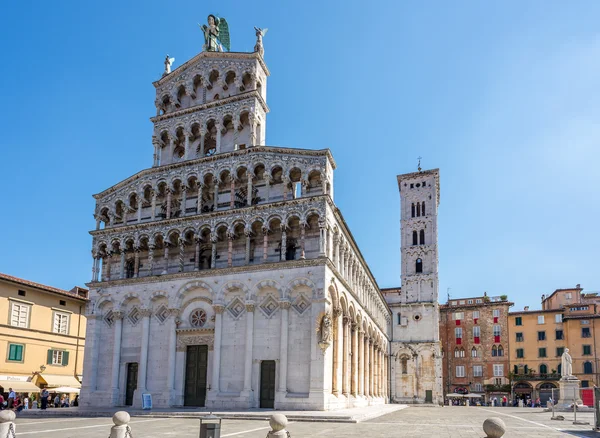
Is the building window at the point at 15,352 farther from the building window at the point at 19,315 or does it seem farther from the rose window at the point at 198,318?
the rose window at the point at 198,318

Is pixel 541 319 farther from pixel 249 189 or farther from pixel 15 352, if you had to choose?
pixel 15 352

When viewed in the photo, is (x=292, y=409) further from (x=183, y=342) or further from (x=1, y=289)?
(x=1, y=289)

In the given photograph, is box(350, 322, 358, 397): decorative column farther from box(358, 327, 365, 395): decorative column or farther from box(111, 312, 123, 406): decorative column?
box(111, 312, 123, 406): decorative column

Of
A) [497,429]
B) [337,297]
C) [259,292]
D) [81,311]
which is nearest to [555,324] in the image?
[337,297]

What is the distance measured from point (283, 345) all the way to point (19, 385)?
20.0 metres

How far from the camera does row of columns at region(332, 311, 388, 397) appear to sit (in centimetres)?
3321

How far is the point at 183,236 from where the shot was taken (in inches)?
1387

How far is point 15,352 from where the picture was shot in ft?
128

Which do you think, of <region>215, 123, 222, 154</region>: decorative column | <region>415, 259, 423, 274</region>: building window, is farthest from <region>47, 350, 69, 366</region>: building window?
<region>415, 259, 423, 274</region>: building window

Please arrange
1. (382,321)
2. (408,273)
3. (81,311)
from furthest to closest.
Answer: (408,273), (382,321), (81,311)

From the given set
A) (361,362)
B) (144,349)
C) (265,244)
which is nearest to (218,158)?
(265,244)

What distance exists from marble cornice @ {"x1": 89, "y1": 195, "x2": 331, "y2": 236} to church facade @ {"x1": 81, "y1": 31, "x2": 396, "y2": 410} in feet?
0.28

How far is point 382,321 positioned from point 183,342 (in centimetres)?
2796

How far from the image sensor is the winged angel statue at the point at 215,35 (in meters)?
43.3
